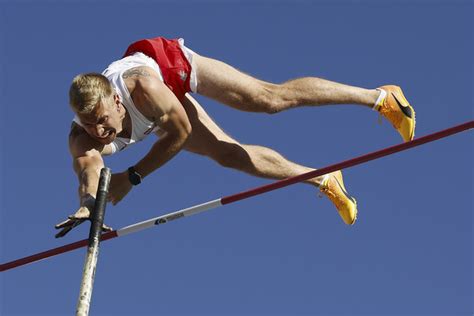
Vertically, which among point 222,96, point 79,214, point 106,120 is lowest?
point 79,214

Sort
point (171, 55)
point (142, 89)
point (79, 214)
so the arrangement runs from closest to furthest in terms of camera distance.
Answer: point (79, 214) → point (142, 89) → point (171, 55)

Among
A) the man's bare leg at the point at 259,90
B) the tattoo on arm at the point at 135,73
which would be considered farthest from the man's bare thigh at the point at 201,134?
the tattoo on arm at the point at 135,73

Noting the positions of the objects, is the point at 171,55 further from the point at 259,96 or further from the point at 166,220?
the point at 166,220

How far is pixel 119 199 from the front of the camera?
386 inches

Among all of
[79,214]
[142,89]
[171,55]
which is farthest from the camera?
[171,55]

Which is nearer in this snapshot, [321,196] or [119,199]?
[119,199]

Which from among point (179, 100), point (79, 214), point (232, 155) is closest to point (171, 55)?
point (179, 100)

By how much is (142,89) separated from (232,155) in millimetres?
1366

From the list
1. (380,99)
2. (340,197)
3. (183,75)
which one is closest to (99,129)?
(183,75)

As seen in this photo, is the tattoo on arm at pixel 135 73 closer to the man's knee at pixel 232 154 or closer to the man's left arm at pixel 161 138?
the man's left arm at pixel 161 138

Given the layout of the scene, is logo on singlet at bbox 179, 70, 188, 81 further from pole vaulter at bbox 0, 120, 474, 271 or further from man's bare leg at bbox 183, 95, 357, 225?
pole vaulter at bbox 0, 120, 474, 271

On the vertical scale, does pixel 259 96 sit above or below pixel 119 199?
above

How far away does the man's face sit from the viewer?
962 centimetres

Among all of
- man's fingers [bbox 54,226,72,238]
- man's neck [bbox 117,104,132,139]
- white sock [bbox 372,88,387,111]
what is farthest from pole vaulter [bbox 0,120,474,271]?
white sock [bbox 372,88,387,111]
